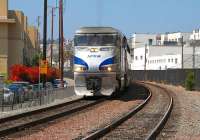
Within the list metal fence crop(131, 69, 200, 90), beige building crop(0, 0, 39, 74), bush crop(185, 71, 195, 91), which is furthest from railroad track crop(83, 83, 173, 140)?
beige building crop(0, 0, 39, 74)

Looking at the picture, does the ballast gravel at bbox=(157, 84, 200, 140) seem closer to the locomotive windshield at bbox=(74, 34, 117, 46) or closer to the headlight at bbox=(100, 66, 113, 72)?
the headlight at bbox=(100, 66, 113, 72)

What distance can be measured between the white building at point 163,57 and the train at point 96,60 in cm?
8850

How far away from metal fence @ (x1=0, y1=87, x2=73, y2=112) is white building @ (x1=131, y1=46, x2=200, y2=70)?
8805cm

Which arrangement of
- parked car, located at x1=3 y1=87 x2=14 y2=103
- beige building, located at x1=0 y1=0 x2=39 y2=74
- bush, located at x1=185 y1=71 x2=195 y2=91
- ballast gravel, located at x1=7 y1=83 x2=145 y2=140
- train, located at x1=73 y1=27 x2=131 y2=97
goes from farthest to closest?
1. beige building, located at x1=0 y1=0 x2=39 y2=74
2. bush, located at x1=185 y1=71 x2=195 y2=91
3. train, located at x1=73 y1=27 x2=131 y2=97
4. parked car, located at x1=3 y1=87 x2=14 y2=103
5. ballast gravel, located at x1=7 y1=83 x2=145 y2=140

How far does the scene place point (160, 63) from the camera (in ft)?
436

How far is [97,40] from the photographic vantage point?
31.7 m

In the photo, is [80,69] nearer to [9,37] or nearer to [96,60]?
[96,60]

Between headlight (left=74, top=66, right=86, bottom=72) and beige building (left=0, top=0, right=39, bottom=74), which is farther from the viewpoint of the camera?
beige building (left=0, top=0, right=39, bottom=74)

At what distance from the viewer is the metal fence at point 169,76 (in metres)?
56.2

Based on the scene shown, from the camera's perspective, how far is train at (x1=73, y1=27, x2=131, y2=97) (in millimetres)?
31125

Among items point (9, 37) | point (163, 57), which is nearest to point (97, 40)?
point (9, 37)

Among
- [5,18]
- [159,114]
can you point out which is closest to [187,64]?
[5,18]

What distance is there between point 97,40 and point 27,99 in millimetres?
5248

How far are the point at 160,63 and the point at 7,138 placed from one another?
391 feet
